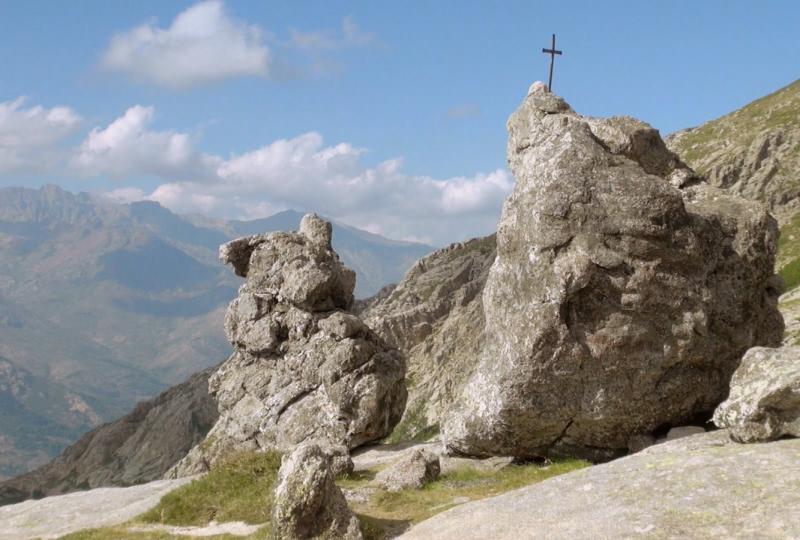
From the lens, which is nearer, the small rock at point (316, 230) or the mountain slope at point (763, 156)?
the small rock at point (316, 230)

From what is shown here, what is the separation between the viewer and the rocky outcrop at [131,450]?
12038cm

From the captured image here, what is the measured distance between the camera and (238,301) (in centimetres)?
4562

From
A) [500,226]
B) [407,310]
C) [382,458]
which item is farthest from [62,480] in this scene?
[500,226]

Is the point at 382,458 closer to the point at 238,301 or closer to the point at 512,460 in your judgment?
the point at 512,460

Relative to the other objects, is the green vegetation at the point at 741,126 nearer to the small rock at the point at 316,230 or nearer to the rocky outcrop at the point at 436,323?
the rocky outcrop at the point at 436,323

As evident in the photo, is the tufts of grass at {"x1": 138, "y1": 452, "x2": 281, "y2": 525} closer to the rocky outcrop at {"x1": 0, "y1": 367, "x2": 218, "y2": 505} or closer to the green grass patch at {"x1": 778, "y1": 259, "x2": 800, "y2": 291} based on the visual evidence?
the green grass patch at {"x1": 778, "y1": 259, "x2": 800, "y2": 291}

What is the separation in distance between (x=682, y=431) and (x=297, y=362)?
2163 cm

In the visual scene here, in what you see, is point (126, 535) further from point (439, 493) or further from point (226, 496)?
point (439, 493)

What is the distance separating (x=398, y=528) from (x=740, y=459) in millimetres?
10173

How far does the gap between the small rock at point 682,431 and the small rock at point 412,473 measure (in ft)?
29.5

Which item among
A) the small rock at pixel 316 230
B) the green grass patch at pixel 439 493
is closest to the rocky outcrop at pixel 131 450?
the small rock at pixel 316 230

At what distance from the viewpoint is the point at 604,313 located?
28578mm

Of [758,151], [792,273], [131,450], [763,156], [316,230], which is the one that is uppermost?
[758,151]

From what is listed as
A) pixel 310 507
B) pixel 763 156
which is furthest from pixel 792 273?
pixel 310 507
